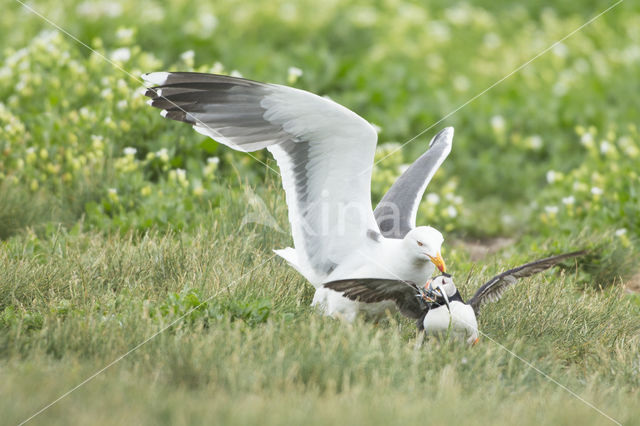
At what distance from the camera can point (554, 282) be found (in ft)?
16.3

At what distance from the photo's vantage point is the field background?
342 cm

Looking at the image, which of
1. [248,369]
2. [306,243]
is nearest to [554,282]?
[306,243]

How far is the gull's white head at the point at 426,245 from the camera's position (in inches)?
154

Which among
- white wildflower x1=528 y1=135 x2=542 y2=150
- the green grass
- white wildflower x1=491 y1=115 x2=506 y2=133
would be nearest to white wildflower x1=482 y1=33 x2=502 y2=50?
white wildflower x1=491 y1=115 x2=506 y2=133

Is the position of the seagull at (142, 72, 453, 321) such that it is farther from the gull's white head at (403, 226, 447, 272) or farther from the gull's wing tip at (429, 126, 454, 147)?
the gull's wing tip at (429, 126, 454, 147)

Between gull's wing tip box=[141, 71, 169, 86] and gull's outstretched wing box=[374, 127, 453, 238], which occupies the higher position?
gull's wing tip box=[141, 71, 169, 86]

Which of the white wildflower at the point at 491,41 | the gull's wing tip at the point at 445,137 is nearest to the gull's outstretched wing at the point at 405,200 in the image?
the gull's wing tip at the point at 445,137

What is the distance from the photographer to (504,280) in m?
4.12

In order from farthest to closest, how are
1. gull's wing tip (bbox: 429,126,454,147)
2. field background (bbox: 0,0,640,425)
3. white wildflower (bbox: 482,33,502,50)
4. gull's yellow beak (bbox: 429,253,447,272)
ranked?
1. white wildflower (bbox: 482,33,502,50)
2. gull's wing tip (bbox: 429,126,454,147)
3. gull's yellow beak (bbox: 429,253,447,272)
4. field background (bbox: 0,0,640,425)

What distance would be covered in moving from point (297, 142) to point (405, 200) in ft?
2.84

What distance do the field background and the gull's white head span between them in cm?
38

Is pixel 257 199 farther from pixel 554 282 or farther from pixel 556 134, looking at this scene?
pixel 556 134

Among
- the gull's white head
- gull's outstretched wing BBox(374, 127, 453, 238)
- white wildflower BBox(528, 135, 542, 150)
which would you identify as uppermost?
white wildflower BBox(528, 135, 542, 150)

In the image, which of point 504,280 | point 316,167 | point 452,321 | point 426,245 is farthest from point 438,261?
point 316,167
